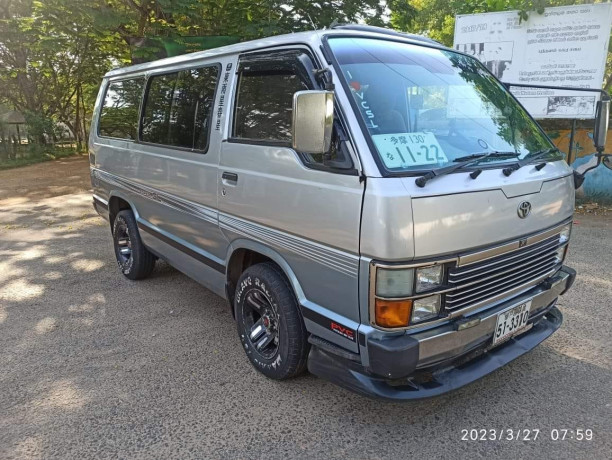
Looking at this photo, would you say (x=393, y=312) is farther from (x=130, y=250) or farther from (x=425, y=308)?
(x=130, y=250)

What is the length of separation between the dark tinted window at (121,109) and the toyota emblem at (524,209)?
3.60m

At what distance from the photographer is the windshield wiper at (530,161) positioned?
8.56 feet

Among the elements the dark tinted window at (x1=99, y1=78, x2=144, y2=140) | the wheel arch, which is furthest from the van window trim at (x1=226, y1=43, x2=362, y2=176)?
the dark tinted window at (x1=99, y1=78, x2=144, y2=140)

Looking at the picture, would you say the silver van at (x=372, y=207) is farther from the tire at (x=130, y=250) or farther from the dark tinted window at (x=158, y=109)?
the tire at (x=130, y=250)

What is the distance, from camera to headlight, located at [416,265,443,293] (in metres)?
2.29

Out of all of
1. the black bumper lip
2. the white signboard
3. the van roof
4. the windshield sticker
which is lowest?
the black bumper lip

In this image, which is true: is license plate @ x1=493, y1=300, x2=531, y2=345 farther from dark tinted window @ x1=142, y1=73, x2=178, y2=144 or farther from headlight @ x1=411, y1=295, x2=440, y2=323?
dark tinted window @ x1=142, y1=73, x2=178, y2=144

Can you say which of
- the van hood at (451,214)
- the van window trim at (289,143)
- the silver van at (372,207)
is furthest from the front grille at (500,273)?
the van window trim at (289,143)

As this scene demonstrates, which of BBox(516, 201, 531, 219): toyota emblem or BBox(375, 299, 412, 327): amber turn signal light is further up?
BBox(516, 201, 531, 219): toyota emblem

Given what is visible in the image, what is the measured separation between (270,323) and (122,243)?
296cm

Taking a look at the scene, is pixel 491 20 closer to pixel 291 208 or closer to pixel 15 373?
pixel 291 208

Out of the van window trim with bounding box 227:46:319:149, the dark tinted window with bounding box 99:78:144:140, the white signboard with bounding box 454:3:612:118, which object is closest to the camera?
the van window trim with bounding box 227:46:319:149

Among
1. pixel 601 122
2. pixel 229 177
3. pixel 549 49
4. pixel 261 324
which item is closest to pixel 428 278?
pixel 261 324

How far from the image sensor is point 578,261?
558 centimetres
